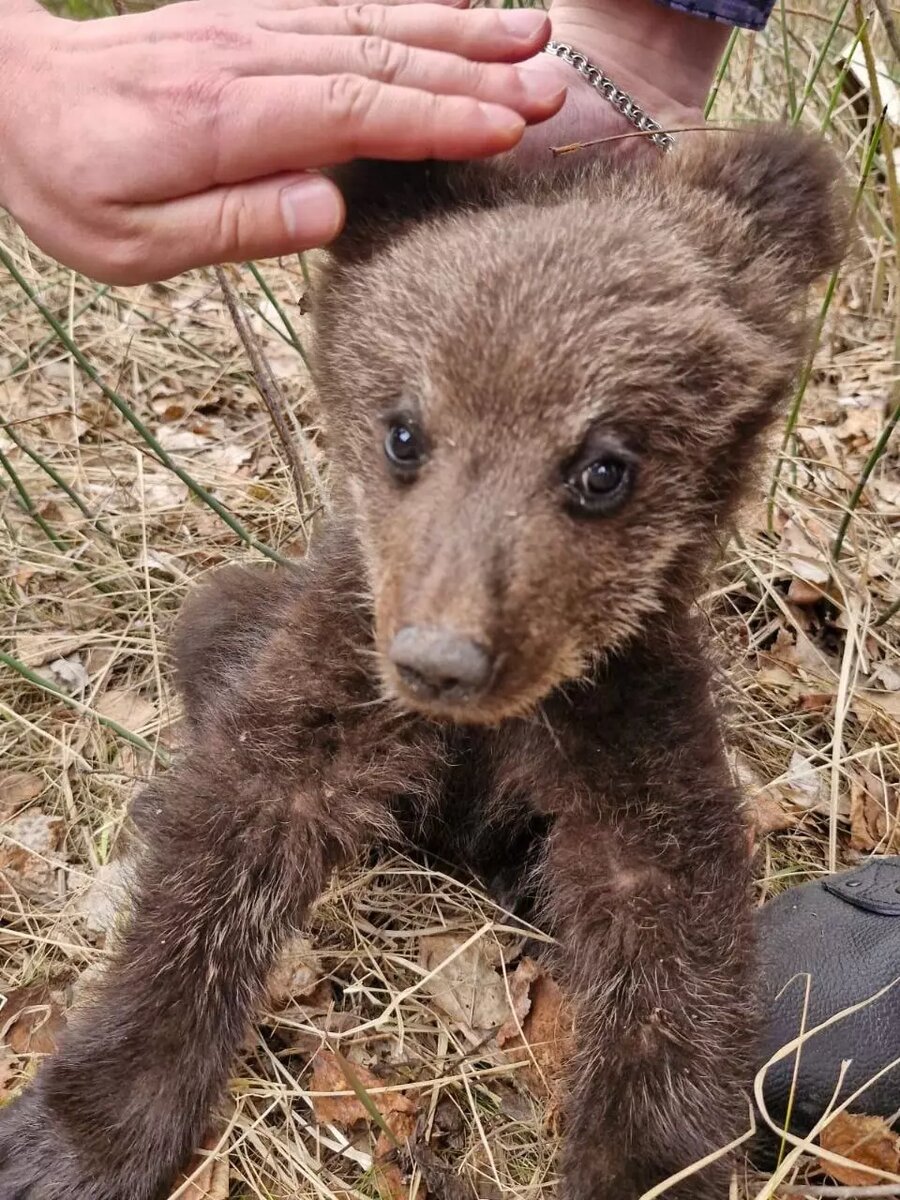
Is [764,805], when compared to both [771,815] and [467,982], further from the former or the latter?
[467,982]

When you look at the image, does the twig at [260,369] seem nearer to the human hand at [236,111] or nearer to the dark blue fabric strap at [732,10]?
the human hand at [236,111]

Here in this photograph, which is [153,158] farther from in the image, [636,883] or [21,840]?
[21,840]

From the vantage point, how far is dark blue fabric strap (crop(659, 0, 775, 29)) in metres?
2.62

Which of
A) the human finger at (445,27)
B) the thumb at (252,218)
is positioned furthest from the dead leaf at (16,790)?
the human finger at (445,27)

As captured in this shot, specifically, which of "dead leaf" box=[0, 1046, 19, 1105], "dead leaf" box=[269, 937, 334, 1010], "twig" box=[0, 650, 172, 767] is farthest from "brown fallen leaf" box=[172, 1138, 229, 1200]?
"twig" box=[0, 650, 172, 767]

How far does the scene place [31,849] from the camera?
292cm

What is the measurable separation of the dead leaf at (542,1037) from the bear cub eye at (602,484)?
1.22 metres

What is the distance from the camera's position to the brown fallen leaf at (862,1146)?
208cm

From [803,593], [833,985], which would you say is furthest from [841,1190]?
[803,593]

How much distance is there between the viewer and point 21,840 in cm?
300

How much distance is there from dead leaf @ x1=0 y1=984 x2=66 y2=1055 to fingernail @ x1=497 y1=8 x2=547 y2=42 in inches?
93.0

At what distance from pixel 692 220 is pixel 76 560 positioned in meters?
2.46

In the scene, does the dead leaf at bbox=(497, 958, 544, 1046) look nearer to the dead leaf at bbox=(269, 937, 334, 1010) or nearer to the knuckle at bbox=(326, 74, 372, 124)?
the dead leaf at bbox=(269, 937, 334, 1010)

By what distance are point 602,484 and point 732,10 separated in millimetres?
1580
